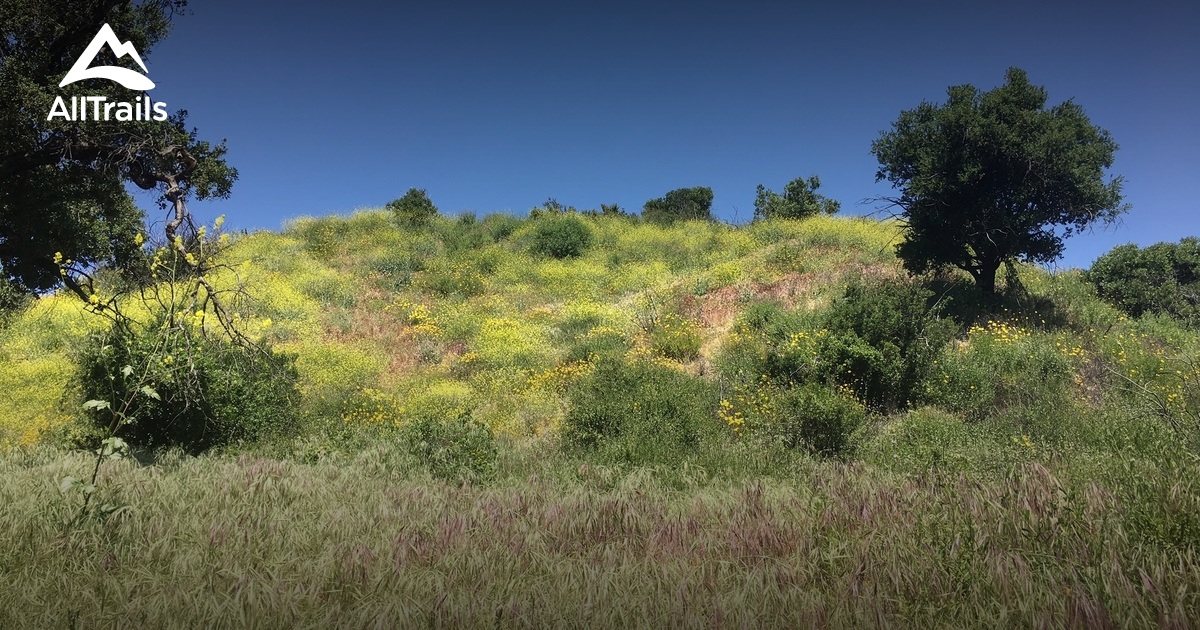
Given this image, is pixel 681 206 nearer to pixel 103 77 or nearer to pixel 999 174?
pixel 999 174

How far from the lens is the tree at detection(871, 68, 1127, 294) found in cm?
1383

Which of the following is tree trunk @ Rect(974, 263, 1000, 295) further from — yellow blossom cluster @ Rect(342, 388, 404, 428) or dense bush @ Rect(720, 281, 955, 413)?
yellow blossom cluster @ Rect(342, 388, 404, 428)

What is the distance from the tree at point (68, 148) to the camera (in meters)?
5.91

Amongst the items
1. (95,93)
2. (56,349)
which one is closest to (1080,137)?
(95,93)

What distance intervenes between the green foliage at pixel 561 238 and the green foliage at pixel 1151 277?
20.5 m

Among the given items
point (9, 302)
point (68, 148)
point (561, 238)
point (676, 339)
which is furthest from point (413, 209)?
point (68, 148)

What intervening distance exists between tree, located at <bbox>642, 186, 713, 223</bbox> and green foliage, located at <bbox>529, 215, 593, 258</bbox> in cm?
684

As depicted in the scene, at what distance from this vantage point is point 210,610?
2.63 metres

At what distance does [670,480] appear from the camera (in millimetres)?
5789

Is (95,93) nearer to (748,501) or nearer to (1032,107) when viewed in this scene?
(748,501)

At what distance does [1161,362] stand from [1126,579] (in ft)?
36.7

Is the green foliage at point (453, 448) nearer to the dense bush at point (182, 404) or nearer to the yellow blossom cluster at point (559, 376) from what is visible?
the dense bush at point (182, 404)

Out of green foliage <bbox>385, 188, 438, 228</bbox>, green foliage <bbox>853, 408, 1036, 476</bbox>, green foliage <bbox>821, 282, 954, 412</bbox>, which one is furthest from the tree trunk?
green foliage <bbox>385, 188, 438, 228</bbox>

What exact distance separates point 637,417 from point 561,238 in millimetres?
20010
